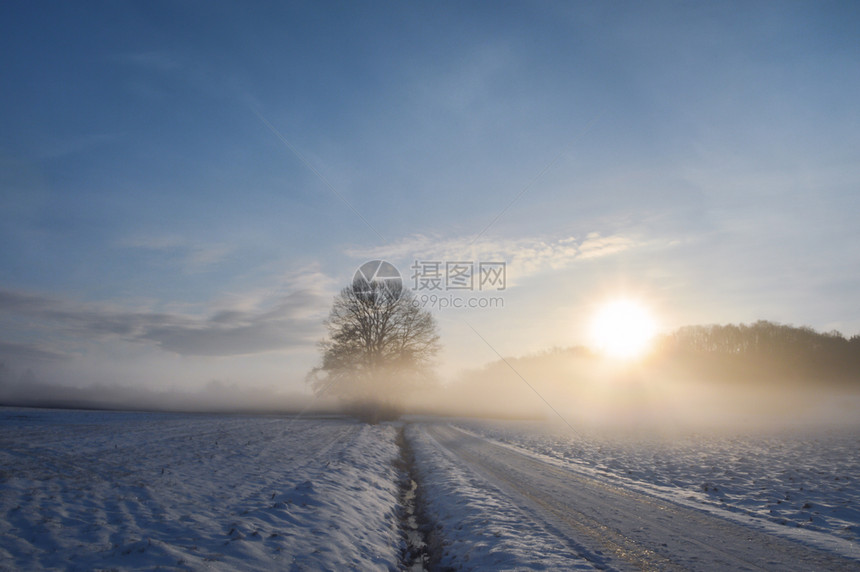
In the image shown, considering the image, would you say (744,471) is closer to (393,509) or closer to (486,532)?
(486,532)

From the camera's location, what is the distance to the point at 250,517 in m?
7.64


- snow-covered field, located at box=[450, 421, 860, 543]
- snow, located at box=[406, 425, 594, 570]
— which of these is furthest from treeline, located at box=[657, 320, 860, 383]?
snow, located at box=[406, 425, 594, 570]

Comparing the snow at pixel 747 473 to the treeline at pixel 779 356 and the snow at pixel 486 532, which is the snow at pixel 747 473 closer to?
the snow at pixel 486 532

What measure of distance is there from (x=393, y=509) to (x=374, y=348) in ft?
86.8

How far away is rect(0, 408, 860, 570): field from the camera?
6316mm

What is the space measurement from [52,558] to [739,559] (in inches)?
412

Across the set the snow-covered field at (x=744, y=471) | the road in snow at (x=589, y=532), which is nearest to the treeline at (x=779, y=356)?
the snow-covered field at (x=744, y=471)

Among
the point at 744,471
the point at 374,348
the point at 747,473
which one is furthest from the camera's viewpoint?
the point at 374,348

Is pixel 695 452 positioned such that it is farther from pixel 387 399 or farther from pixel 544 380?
pixel 544 380

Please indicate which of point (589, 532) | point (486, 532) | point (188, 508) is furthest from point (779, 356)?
point (188, 508)

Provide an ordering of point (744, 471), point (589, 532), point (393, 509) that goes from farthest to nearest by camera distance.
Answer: point (744, 471) → point (393, 509) → point (589, 532)

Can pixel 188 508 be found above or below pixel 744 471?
above

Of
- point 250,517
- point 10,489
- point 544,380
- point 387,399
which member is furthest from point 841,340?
point 10,489

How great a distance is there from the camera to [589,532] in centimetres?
789
